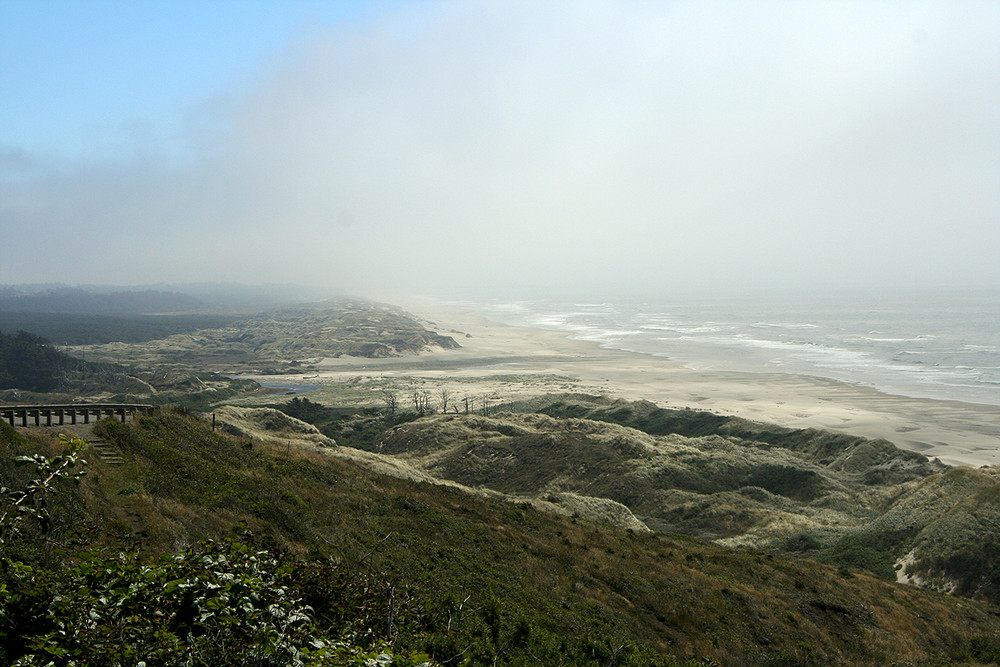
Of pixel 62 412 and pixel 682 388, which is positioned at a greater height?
pixel 62 412

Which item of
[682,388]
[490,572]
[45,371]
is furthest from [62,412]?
[45,371]

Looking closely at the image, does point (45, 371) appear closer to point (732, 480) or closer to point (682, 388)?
point (682, 388)

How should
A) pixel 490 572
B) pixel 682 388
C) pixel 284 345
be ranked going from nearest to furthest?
1. pixel 490 572
2. pixel 682 388
3. pixel 284 345

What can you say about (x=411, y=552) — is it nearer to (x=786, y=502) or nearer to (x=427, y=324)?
(x=786, y=502)

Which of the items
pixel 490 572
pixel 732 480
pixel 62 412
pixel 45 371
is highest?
pixel 62 412

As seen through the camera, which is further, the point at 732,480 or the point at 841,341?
the point at 841,341

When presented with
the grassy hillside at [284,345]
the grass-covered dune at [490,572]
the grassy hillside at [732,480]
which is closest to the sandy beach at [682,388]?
the grassy hillside at [732,480]

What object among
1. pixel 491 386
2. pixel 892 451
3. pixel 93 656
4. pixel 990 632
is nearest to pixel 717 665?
pixel 93 656
